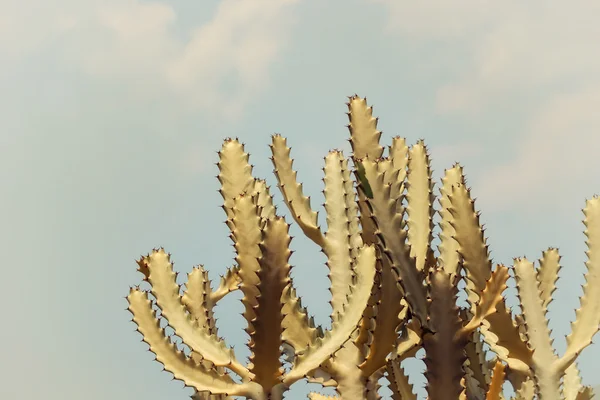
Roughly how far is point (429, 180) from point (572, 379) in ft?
8.39

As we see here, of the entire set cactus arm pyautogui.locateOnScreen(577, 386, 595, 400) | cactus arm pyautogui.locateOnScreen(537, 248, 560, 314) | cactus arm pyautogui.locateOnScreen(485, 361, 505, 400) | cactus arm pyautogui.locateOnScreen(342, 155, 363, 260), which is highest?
cactus arm pyautogui.locateOnScreen(342, 155, 363, 260)

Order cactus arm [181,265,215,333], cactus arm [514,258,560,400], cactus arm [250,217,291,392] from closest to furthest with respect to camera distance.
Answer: cactus arm [250,217,291,392] < cactus arm [514,258,560,400] < cactus arm [181,265,215,333]

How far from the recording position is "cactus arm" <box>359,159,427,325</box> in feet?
12.8

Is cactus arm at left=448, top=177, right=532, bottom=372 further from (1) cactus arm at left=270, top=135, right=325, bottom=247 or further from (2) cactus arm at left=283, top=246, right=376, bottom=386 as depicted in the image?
(1) cactus arm at left=270, top=135, right=325, bottom=247

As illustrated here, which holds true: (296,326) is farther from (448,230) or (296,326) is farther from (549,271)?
(549,271)

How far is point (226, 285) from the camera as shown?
6012 mm

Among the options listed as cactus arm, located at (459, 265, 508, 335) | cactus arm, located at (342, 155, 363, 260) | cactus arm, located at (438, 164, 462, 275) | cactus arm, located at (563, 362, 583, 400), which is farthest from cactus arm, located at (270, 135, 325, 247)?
cactus arm, located at (563, 362, 583, 400)

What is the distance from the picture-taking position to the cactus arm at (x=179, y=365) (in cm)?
401

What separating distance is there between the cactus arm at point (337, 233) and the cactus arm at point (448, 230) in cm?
67

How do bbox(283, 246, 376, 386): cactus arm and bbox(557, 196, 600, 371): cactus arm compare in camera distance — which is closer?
bbox(283, 246, 376, 386): cactus arm

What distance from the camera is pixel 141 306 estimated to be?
4.35 meters

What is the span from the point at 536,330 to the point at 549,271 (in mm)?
865

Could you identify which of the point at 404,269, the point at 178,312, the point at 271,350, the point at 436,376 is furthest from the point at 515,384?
the point at 178,312

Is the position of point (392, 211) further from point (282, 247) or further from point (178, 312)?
point (178, 312)
